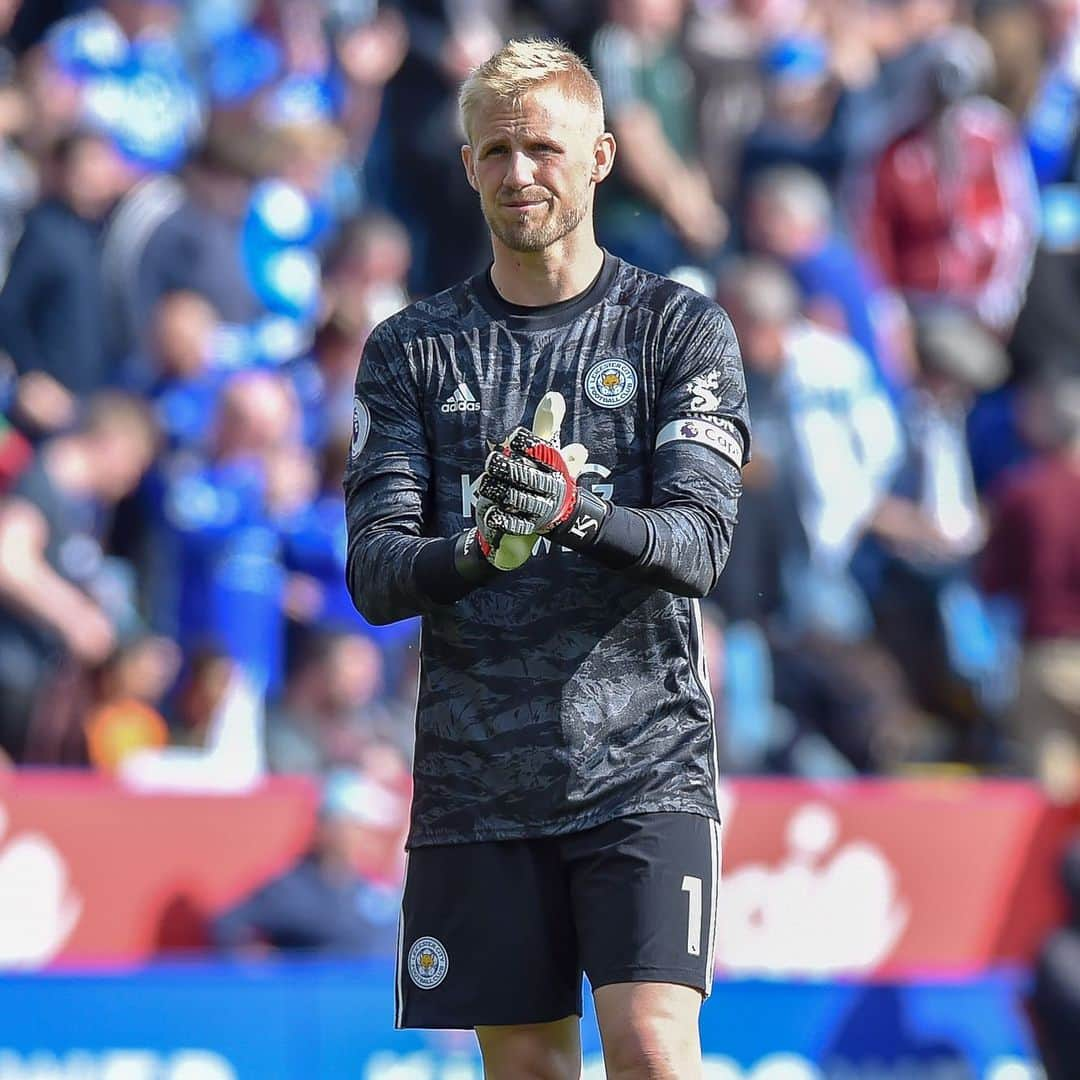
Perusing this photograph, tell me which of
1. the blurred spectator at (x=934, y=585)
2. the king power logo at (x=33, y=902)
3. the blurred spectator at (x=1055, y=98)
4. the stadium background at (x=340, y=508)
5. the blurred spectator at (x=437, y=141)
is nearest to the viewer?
the king power logo at (x=33, y=902)

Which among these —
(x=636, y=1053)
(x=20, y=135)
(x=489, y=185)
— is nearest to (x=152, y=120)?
(x=20, y=135)

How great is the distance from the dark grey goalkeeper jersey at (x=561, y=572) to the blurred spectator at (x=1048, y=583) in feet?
20.2

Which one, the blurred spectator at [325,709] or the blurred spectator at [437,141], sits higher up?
the blurred spectator at [437,141]

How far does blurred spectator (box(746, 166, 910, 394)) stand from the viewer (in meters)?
10.9

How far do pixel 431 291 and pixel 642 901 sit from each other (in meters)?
7.28

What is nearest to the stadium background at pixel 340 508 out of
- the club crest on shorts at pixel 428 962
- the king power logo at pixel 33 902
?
the king power logo at pixel 33 902

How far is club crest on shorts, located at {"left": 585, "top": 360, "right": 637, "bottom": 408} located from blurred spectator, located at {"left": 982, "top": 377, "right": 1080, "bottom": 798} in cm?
635

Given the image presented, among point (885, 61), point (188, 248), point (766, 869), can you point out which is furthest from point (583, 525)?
point (885, 61)

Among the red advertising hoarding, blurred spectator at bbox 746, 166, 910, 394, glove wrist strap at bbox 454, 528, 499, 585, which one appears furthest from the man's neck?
blurred spectator at bbox 746, 166, 910, 394

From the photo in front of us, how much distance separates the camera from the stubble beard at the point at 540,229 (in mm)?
4195

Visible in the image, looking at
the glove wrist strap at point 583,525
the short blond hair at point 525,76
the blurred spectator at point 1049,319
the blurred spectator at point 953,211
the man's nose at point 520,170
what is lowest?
the glove wrist strap at point 583,525

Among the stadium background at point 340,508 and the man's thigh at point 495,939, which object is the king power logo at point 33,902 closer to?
the stadium background at point 340,508

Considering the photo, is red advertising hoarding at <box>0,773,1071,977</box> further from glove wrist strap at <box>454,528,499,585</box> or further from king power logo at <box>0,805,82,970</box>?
glove wrist strap at <box>454,528,499,585</box>

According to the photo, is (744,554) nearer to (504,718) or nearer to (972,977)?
(972,977)
